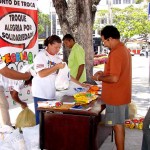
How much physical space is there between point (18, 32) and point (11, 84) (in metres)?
0.95

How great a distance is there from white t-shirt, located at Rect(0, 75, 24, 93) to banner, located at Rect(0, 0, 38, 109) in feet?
0.90

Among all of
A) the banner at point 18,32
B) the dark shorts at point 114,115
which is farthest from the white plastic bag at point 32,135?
the dark shorts at point 114,115

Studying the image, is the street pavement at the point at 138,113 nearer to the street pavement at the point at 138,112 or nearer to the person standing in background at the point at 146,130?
the street pavement at the point at 138,112

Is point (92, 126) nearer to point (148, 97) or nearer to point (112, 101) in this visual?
point (112, 101)

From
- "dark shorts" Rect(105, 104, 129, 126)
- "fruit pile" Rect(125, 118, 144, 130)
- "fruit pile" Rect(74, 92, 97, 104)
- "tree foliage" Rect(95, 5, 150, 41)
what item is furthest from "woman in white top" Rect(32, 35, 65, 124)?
"tree foliage" Rect(95, 5, 150, 41)

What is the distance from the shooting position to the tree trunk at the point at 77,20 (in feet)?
24.4

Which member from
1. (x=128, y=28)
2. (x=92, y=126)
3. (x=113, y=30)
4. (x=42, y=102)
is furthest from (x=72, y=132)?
(x=128, y=28)

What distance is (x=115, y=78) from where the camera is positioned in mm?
3674

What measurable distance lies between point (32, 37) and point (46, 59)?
1.51m

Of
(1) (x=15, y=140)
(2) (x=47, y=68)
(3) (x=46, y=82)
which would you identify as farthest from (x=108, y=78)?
(1) (x=15, y=140)

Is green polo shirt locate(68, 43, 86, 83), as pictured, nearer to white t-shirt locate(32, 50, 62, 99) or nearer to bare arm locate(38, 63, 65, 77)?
white t-shirt locate(32, 50, 62, 99)

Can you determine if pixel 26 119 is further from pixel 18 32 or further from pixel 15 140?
pixel 15 140

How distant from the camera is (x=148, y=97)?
9.09 metres

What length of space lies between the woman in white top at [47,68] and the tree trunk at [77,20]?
3.12 metres
